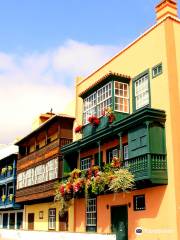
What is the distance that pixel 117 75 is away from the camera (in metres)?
23.5

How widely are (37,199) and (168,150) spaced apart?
15.4m

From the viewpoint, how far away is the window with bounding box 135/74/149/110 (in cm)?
2214

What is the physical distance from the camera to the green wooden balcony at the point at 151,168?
63.2 ft

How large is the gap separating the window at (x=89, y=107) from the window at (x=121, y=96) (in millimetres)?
A: 2589

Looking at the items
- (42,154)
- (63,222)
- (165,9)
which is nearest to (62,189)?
(63,222)

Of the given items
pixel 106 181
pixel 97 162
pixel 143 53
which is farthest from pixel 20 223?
pixel 143 53

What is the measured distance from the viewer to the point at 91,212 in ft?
85.5

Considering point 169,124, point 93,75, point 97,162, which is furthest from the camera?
point 93,75

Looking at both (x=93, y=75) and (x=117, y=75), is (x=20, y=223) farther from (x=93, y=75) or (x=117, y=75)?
(x=117, y=75)

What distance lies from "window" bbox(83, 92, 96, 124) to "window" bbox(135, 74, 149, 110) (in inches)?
149

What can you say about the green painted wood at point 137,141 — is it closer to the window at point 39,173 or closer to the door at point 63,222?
the door at point 63,222

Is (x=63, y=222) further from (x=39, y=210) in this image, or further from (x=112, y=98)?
(x=112, y=98)

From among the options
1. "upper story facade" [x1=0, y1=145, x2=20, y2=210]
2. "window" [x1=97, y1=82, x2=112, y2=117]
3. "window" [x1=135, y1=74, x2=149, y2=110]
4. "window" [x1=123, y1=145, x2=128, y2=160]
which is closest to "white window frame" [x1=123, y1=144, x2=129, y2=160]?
"window" [x1=123, y1=145, x2=128, y2=160]

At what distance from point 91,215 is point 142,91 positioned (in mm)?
8783
